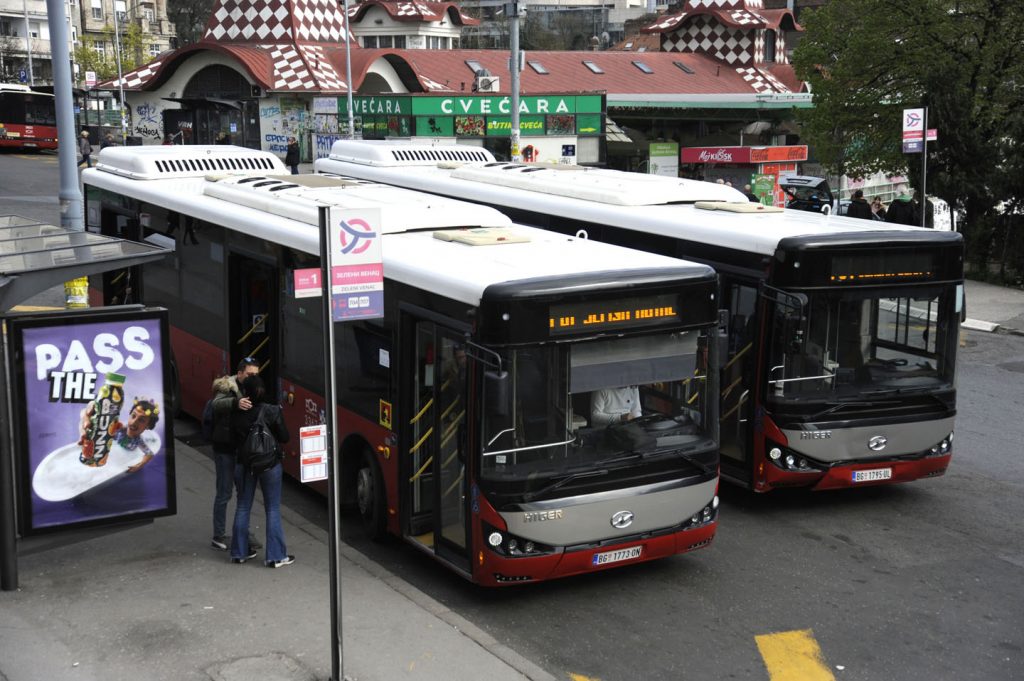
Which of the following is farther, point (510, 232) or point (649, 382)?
point (510, 232)

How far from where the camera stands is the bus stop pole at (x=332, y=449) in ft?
24.7

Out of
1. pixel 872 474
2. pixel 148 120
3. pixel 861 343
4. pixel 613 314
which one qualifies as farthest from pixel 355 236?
pixel 148 120

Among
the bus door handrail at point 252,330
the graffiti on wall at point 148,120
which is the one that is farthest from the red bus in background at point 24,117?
the bus door handrail at point 252,330

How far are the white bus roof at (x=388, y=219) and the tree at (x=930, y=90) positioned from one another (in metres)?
16.0

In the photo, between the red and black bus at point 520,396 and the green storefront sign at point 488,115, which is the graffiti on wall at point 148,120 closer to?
the green storefront sign at point 488,115

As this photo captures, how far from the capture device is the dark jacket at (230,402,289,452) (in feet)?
32.0

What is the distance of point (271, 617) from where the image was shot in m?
8.96

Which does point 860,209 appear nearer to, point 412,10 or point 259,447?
point 259,447

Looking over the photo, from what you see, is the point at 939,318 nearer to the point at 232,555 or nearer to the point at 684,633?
the point at 684,633

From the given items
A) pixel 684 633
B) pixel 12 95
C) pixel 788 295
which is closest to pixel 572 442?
pixel 684 633

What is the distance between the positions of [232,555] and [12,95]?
167 feet

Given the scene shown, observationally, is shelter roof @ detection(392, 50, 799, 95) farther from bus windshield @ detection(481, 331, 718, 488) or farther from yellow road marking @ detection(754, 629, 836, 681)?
yellow road marking @ detection(754, 629, 836, 681)

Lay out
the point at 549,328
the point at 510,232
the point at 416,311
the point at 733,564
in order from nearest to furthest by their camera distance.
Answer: the point at 549,328
the point at 416,311
the point at 733,564
the point at 510,232

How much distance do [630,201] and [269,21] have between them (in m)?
39.0
